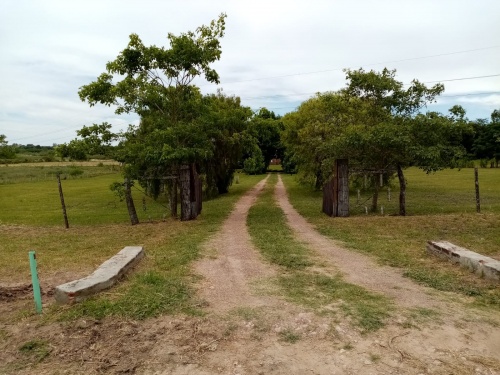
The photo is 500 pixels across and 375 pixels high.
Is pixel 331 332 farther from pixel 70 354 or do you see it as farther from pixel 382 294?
pixel 70 354

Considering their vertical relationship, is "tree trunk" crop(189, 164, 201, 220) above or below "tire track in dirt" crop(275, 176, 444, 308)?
above

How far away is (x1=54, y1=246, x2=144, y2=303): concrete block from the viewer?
5.98m

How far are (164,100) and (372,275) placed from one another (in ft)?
39.9

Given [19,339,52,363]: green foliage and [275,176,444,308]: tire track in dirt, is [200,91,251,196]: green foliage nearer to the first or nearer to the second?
[275,176,444,308]: tire track in dirt

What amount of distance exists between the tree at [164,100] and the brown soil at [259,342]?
9.78 m

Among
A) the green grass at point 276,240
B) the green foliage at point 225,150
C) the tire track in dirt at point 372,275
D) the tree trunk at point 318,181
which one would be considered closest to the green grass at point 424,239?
the tire track in dirt at point 372,275

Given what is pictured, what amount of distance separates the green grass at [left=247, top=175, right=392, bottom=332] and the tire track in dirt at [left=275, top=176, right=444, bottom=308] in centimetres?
31

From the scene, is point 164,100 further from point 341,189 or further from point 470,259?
point 470,259

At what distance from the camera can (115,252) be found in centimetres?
1087

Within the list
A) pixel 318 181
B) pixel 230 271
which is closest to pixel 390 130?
pixel 230 271

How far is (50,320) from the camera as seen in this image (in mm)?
5457

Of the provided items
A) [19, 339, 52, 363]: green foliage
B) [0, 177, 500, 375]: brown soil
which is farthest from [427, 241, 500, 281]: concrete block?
[19, 339, 52, 363]: green foliage

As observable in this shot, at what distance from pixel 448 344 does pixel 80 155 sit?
1461 centimetres

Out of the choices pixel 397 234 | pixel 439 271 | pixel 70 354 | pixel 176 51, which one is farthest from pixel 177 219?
pixel 70 354
